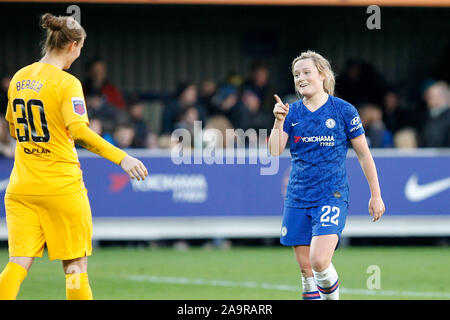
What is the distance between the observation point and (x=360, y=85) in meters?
15.8

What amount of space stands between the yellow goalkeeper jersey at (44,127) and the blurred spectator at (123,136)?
310 inches

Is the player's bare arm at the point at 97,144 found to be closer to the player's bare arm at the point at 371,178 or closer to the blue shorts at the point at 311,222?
the blue shorts at the point at 311,222

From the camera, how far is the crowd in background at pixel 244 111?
45.9ft

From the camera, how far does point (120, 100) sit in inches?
606

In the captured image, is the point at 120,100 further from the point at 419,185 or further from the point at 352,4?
the point at 419,185

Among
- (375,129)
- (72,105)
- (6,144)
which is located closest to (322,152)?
(72,105)

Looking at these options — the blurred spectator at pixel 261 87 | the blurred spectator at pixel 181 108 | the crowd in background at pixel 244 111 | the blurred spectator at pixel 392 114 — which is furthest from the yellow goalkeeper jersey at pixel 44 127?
the blurred spectator at pixel 392 114

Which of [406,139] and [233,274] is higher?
[406,139]

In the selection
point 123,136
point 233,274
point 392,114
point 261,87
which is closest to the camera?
point 233,274

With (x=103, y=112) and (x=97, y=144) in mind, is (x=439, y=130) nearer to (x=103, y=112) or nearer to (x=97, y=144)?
(x=103, y=112)

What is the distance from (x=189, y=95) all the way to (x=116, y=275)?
4.82 metres

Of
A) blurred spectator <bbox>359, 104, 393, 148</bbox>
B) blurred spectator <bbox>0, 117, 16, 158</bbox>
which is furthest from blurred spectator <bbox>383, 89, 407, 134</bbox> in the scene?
blurred spectator <bbox>0, 117, 16, 158</bbox>

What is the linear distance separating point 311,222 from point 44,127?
2164 millimetres

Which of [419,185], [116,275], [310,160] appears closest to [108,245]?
[116,275]
